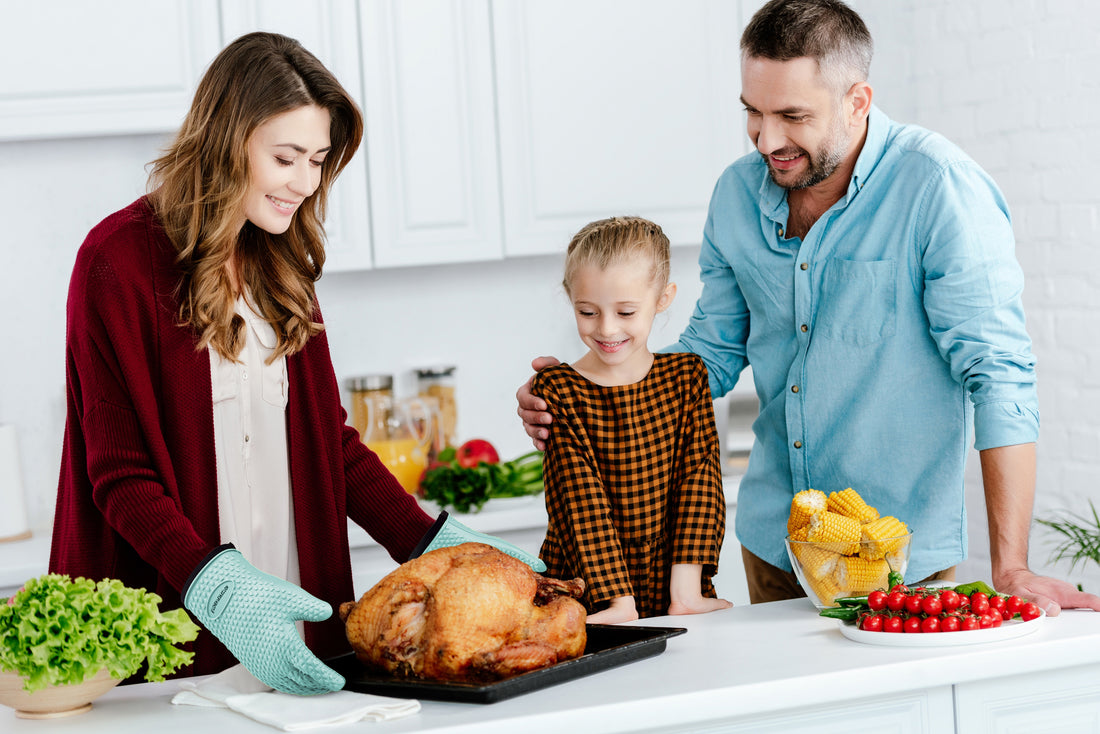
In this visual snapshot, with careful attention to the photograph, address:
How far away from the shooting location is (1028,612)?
1.42 metres

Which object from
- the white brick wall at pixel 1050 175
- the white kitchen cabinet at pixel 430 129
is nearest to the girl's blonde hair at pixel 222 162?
the white kitchen cabinet at pixel 430 129

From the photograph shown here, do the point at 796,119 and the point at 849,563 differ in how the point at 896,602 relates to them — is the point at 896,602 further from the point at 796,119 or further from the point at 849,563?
the point at 796,119

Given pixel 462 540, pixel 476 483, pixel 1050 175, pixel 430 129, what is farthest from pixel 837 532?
pixel 430 129

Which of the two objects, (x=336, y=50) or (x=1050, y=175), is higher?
(x=336, y=50)

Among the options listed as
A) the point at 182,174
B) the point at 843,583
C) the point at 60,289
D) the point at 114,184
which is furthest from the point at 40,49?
the point at 843,583

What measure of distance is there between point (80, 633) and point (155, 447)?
400 millimetres

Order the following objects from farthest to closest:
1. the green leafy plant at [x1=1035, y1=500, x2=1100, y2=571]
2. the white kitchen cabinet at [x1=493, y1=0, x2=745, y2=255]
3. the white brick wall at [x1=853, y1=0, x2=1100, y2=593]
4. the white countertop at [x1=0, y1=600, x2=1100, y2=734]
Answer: the white kitchen cabinet at [x1=493, y1=0, x2=745, y2=255]
the white brick wall at [x1=853, y1=0, x2=1100, y2=593]
the green leafy plant at [x1=1035, y1=500, x2=1100, y2=571]
the white countertop at [x1=0, y1=600, x2=1100, y2=734]

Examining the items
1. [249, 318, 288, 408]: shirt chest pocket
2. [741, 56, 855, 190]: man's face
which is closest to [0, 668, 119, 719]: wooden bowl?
[249, 318, 288, 408]: shirt chest pocket

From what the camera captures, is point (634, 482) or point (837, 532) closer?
point (837, 532)

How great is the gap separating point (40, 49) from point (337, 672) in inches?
81.9

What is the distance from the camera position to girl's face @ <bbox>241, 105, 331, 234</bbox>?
1.70 metres

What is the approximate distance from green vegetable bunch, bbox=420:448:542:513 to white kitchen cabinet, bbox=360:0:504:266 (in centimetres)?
59

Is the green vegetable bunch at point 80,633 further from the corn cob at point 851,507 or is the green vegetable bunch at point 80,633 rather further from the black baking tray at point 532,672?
the corn cob at point 851,507

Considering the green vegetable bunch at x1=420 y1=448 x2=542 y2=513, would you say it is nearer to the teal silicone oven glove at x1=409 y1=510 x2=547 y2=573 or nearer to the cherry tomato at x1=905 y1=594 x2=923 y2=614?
the teal silicone oven glove at x1=409 y1=510 x2=547 y2=573
